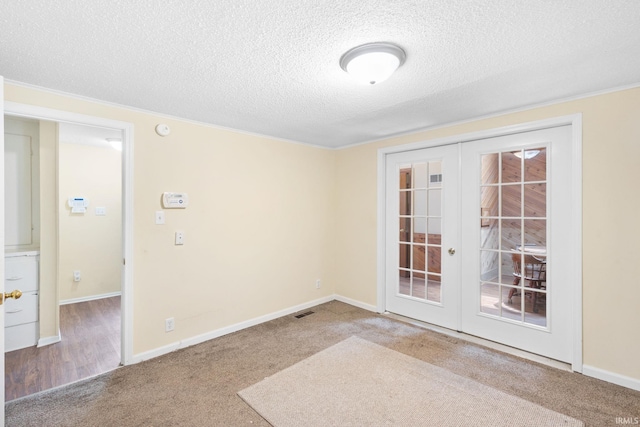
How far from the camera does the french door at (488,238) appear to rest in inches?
101

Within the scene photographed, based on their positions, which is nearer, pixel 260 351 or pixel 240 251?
pixel 260 351

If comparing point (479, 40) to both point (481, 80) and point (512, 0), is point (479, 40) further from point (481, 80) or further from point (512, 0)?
point (481, 80)

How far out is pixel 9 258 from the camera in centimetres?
286

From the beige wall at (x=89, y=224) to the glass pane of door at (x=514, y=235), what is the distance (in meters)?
4.81

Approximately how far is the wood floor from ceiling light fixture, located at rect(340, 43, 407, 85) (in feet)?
9.93

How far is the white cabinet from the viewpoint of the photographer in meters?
2.84

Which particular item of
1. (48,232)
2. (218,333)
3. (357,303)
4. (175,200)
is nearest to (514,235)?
(357,303)

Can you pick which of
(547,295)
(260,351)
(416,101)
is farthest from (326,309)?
(416,101)

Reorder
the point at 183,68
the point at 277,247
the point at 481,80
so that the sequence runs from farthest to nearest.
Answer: the point at 277,247
the point at 481,80
the point at 183,68

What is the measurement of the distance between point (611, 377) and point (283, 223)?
328 centimetres

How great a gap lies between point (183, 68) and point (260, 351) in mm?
2425

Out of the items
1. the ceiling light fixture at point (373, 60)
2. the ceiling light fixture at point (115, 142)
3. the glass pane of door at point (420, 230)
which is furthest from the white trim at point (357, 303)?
the ceiling light fixture at point (115, 142)

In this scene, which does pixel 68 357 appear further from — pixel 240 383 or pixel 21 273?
pixel 240 383

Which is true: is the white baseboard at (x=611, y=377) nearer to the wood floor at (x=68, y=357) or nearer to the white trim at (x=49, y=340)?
the wood floor at (x=68, y=357)
